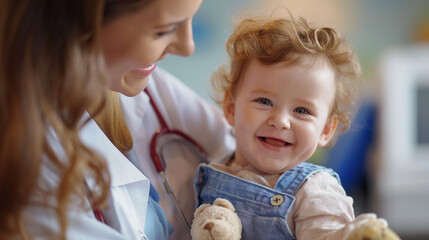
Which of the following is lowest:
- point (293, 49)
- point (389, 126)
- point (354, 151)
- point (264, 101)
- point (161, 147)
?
point (354, 151)

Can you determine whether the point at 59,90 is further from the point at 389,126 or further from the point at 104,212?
the point at 389,126

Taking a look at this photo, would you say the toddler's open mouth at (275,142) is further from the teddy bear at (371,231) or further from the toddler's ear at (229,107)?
the teddy bear at (371,231)

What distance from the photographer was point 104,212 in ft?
3.23

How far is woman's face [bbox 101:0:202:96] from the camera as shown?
2.80 feet

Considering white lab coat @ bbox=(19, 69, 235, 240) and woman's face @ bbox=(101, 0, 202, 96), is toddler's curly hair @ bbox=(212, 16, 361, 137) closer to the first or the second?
white lab coat @ bbox=(19, 69, 235, 240)

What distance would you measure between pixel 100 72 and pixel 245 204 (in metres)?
0.46

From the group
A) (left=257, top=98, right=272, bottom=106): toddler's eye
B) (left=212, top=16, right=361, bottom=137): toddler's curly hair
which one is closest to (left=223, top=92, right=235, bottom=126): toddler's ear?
(left=212, top=16, right=361, bottom=137): toddler's curly hair

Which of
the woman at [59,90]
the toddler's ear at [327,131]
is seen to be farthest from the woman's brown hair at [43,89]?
the toddler's ear at [327,131]

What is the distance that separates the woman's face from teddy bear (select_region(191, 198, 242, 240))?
0.32 meters

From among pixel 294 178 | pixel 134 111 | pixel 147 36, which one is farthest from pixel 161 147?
pixel 147 36

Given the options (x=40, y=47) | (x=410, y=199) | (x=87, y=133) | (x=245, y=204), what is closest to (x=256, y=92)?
(x=245, y=204)

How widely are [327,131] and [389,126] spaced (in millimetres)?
2276

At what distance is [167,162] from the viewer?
129 cm

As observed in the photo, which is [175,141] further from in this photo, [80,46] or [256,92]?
[80,46]
